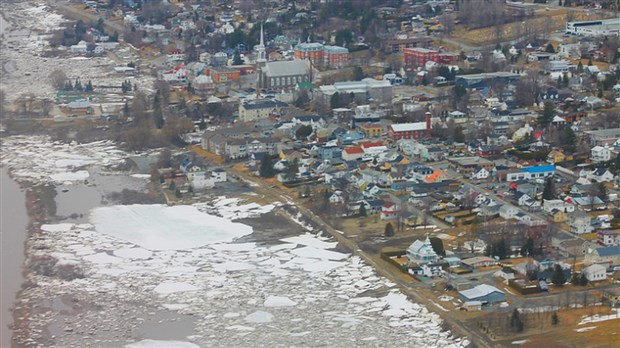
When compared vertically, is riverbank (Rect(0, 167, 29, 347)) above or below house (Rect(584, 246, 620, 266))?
below

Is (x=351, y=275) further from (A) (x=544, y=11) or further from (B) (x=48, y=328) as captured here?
(A) (x=544, y=11)

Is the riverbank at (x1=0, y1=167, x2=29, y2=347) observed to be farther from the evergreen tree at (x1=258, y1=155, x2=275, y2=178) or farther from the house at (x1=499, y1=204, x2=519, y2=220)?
the house at (x1=499, y1=204, x2=519, y2=220)

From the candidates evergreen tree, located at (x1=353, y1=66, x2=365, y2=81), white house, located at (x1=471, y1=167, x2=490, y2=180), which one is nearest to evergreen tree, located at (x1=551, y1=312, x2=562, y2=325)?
white house, located at (x1=471, y1=167, x2=490, y2=180)

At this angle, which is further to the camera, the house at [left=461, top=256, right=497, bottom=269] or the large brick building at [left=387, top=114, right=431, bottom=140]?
the large brick building at [left=387, top=114, right=431, bottom=140]

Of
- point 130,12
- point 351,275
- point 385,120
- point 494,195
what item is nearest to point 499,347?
point 351,275

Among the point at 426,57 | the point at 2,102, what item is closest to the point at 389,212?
the point at 2,102

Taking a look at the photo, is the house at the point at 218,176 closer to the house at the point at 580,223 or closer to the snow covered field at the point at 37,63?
the house at the point at 580,223

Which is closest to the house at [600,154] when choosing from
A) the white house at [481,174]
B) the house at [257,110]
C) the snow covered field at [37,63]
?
the white house at [481,174]
